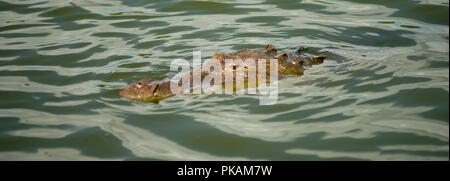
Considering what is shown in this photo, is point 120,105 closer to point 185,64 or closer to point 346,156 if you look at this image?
point 185,64

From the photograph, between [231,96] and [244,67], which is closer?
[231,96]

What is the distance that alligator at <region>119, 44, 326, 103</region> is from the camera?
5117mm

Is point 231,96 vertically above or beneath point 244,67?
beneath

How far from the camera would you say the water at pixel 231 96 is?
4133mm

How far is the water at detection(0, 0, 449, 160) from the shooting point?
163 inches

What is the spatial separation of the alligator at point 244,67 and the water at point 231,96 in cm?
12

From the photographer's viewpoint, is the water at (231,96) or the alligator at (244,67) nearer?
the water at (231,96)

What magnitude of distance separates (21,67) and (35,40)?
5.06 ft

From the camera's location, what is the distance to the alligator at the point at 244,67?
512 cm

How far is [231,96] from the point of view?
17.4 feet

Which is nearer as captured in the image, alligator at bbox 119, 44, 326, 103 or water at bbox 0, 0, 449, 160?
water at bbox 0, 0, 449, 160

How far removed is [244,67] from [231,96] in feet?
1.87

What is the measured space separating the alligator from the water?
0.38 feet

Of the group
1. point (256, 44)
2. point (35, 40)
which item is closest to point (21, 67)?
point (35, 40)
